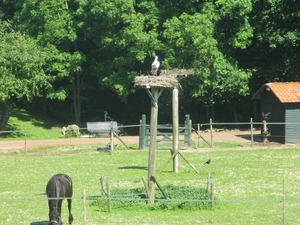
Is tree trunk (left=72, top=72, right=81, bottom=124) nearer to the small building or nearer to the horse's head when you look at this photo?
the small building

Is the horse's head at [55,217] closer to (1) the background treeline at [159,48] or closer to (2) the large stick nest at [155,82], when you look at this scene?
(2) the large stick nest at [155,82]

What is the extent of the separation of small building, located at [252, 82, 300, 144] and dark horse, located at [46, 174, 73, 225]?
74.0 feet

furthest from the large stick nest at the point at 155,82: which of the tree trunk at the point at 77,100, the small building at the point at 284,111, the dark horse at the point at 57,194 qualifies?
the tree trunk at the point at 77,100

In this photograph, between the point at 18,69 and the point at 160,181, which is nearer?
the point at 160,181

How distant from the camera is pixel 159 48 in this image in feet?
164

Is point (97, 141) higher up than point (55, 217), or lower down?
higher up

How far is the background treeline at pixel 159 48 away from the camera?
49156mm

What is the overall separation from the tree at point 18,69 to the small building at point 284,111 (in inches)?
665

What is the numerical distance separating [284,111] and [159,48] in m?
11.8

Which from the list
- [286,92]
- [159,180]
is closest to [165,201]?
[159,180]

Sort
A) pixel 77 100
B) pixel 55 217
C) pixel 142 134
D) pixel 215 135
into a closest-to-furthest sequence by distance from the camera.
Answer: pixel 55 217 → pixel 142 134 → pixel 215 135 → pixel 77 100

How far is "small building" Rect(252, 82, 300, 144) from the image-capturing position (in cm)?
4212

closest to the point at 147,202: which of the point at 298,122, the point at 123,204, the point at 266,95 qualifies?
the point at 123,204

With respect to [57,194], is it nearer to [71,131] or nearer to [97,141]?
[97,141]
